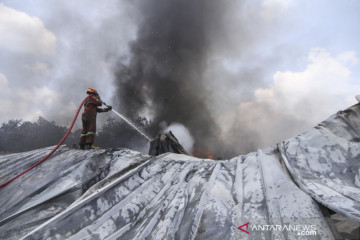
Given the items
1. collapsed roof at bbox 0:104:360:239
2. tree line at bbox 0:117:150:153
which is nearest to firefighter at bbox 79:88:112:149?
collapsed roof at bbox 0:104:360:239

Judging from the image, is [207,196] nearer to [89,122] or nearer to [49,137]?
[89,122]

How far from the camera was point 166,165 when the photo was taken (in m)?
3.50

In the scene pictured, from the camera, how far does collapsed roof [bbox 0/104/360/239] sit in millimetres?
1609

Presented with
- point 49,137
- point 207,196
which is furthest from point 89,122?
point 49,137

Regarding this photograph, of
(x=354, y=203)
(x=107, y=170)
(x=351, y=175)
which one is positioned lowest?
(x=354, y=203)

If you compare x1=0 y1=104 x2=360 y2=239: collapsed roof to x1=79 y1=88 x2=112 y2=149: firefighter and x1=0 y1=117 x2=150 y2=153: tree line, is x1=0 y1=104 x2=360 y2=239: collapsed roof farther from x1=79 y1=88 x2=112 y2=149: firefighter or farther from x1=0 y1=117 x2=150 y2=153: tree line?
x1=0 y1=117 x2=150 y2=153: tree line

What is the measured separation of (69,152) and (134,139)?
3024cm

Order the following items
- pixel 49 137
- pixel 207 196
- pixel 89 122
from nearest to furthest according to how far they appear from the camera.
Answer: pixel 207 196 → pixel 89 122 → pixel 49 137

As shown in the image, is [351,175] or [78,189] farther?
[78,189]

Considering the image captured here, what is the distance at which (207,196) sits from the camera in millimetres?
2016

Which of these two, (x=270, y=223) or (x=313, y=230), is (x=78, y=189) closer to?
(x=270, y=223)

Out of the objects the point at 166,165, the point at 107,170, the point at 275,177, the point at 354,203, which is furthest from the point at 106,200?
the point at 354,203

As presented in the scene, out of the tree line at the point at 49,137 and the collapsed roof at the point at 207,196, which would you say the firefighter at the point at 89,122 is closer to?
the collapsed roof at the point at 207,196

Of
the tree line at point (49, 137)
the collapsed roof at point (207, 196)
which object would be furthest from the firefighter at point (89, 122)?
the tree line at point (49, 137)
